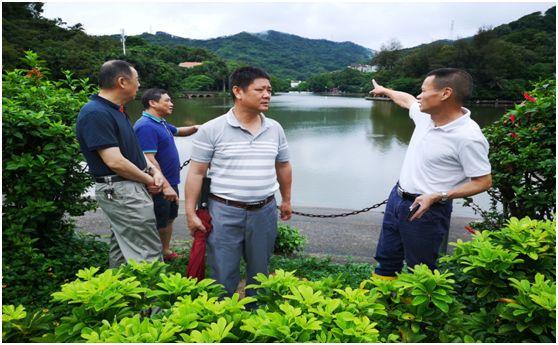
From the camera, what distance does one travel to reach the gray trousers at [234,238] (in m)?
2.31

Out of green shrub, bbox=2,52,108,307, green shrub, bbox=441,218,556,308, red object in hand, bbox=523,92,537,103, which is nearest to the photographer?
green shrub, bbox=441,218,556,308

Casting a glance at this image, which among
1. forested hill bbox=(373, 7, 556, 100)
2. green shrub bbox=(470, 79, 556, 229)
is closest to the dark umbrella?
green shrub bbox=(470, 79, 556, 229)

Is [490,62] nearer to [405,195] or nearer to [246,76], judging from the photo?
[405,195]

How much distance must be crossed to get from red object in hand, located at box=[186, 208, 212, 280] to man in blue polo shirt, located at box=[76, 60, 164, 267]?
30 centimetres

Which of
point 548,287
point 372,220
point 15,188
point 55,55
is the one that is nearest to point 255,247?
point 548,287

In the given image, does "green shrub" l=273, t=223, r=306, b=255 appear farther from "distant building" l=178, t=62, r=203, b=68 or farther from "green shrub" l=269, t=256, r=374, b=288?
"distant building" l=178, t=62, r=203, b=68

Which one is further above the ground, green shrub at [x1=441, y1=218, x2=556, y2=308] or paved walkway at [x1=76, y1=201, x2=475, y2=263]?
green shrub at [x1=441, y1=218, x2=556, y2=308]

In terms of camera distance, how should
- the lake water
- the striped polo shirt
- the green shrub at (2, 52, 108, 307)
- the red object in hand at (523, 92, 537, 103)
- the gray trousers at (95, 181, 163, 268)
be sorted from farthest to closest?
the lake water < the red object in hand at (523, 92, 537, 103) < the green shrub at (2, 52, 108, 307) < the gray trousers at (95, 181, 163, 268) < the striped polo shirt

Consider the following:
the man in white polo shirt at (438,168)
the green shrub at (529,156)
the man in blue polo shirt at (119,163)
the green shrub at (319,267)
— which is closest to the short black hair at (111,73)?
the man in blue polo shirt at (119,163)

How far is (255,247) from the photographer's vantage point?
2414 millimetres

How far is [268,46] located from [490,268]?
118 meters

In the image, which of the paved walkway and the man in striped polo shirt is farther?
the paved walkway

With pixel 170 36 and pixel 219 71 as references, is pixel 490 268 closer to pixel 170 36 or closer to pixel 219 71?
pixel 219 71

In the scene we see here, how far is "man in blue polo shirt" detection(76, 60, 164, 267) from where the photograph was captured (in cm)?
228
